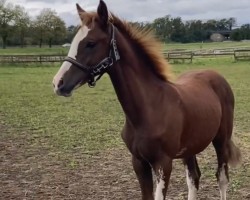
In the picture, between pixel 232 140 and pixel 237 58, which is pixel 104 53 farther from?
pixel 237 58

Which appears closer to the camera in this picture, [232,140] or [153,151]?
[153,151]

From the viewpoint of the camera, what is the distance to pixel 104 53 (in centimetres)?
346

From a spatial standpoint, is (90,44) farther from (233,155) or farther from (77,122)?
(77,122)

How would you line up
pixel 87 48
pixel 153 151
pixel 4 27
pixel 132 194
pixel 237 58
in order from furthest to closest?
pixel 4 27, pixel 237 58, pixel 132 194, pixel 153 151, pixel 87 48

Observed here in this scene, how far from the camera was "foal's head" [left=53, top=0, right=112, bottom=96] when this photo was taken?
3305 mm

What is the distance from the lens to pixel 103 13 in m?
3.39

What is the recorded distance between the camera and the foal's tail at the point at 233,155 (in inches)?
202

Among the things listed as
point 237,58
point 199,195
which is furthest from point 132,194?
point 237,58

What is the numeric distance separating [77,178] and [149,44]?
3.08 m

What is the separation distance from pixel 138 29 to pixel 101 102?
1131 centimetres

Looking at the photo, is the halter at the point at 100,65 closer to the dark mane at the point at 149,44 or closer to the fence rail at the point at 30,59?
the dark mane at the point at 149,44

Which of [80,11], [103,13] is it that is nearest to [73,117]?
[80,11]

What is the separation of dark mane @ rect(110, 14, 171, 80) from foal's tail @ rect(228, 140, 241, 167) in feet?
5.09

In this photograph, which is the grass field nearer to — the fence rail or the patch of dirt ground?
the patch of dirt ground
